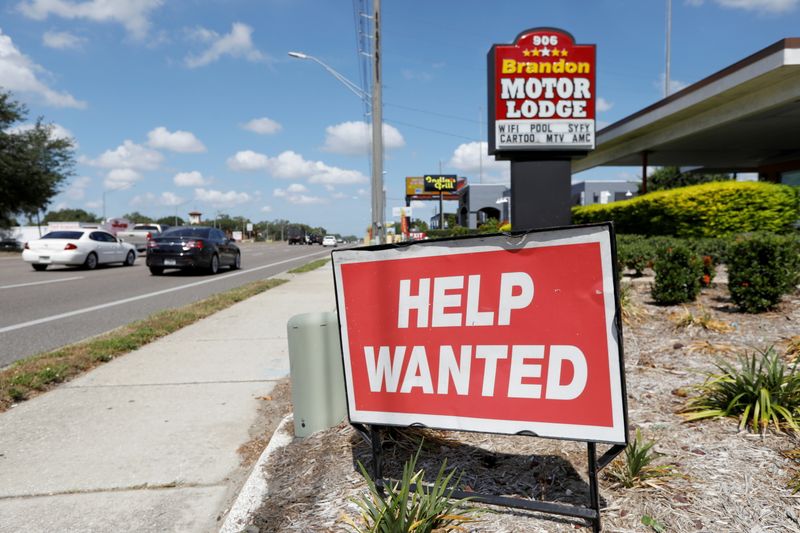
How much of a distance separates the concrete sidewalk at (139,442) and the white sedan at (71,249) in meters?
14.1

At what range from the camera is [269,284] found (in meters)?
13.4

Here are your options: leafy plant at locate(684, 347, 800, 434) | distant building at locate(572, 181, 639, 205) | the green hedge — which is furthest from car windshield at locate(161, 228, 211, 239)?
distant building at locate(572, 181, 639, 205)

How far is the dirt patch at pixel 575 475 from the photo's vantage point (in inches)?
88.1

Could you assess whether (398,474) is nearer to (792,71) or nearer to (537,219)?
(537,219)

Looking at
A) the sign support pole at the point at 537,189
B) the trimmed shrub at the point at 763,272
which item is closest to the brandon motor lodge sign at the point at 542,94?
the sign support pole at the point at 537,189

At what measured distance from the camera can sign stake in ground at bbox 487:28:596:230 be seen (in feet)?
26.3

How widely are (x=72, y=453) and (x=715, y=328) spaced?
547cm

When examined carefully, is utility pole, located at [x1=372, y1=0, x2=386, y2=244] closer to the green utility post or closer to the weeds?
the weeds

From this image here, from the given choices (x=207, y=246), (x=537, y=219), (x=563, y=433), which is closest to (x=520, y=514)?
(x=563, y=433)

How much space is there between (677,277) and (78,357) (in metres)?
6.84

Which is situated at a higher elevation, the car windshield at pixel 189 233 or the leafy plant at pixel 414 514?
the car windshield at pixel 189 233

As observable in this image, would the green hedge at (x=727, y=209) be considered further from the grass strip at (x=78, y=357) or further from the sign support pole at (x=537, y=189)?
the grass strip at (x=78, y=357)

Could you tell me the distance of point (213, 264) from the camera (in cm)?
1722

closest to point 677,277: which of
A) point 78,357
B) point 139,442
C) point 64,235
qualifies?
point 139,442
